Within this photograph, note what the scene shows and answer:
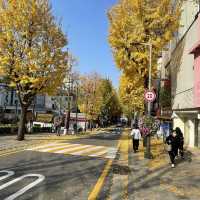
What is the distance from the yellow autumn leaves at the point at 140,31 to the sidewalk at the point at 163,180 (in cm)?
884

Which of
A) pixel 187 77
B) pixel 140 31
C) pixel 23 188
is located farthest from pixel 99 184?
pixel 140 31

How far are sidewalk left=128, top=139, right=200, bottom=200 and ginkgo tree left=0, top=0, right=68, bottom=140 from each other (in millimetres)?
9729

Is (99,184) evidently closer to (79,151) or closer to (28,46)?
(79,151)

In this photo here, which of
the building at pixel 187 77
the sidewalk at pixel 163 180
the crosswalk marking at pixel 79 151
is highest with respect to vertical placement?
the building at pixel 187 77

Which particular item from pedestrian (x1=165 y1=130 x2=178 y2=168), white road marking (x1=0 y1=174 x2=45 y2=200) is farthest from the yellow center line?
pedestrian (x1=165 y1=130 x2=178 y2=168)

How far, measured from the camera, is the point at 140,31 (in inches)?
823

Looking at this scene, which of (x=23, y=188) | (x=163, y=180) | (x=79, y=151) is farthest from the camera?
(x=79, y=151)

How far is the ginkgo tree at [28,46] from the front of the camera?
66.3 feet

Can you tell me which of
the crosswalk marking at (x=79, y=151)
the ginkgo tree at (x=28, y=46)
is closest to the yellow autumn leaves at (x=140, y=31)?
the ginkgo tree at (x=28, y=46)

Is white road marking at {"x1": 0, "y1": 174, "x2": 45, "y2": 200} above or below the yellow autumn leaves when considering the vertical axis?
below

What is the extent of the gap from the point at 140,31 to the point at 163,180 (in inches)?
525

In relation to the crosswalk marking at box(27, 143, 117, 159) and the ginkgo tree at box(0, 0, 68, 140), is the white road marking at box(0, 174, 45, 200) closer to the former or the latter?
the crosswalk marking at box(27, 143, 117, 159)

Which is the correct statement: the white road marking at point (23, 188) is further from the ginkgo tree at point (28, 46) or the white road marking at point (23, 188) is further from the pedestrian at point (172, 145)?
the ginkgo tree at point (28, 46)

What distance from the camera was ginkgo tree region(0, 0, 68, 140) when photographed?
20203 millimetres
